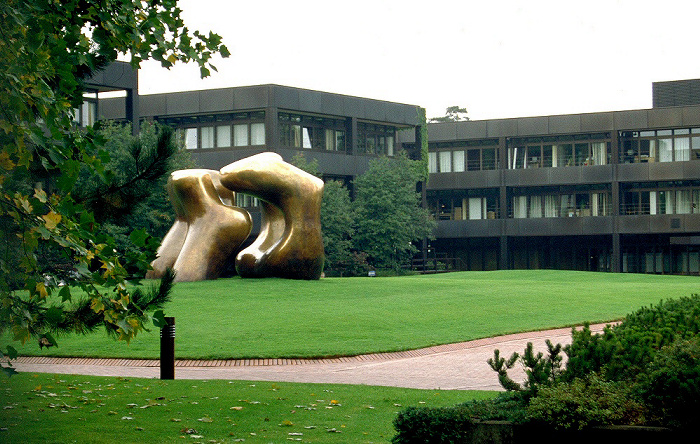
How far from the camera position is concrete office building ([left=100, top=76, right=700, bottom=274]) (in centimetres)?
5756

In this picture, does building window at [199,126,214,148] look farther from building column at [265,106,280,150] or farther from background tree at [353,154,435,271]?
background tree at [353,154,435,271]

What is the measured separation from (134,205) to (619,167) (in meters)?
56.2

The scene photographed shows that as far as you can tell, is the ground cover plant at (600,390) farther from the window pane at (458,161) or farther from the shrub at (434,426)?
the window pane at (458,161)

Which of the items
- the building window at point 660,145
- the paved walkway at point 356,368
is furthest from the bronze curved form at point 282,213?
the building window at point 660,145

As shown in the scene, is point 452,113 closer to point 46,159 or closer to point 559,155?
point 559,155

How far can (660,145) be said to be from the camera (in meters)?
61.7

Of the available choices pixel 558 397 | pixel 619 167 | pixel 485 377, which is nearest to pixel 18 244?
pixel 558 397

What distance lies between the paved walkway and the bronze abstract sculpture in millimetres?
13287

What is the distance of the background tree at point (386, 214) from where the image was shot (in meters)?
56.1

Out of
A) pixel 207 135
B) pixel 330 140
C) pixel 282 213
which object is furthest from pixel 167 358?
pixel 330 140

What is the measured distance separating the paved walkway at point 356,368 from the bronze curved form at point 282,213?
13239 mm

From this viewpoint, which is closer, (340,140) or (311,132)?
(311,132)

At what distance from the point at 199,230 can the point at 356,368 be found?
1627cm

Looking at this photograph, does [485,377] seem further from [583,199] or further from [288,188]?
[583,199]
